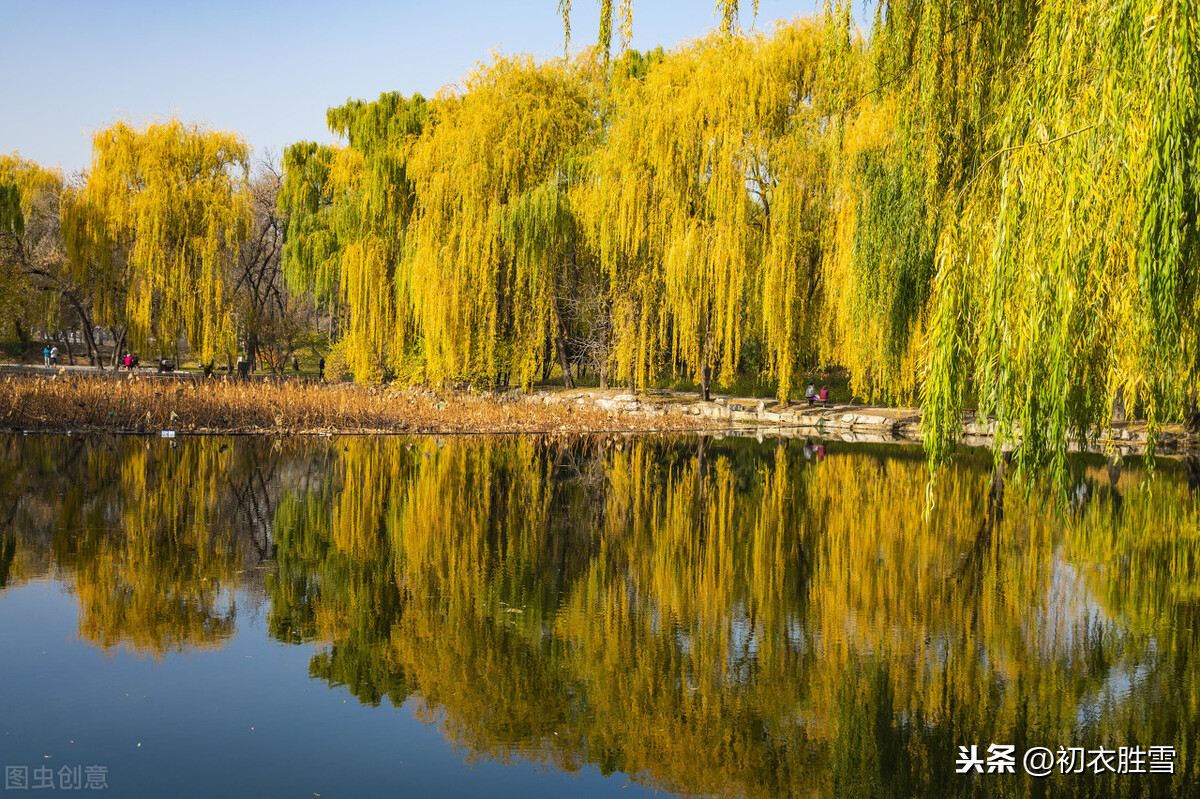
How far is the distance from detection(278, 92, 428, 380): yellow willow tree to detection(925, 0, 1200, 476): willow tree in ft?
71.9

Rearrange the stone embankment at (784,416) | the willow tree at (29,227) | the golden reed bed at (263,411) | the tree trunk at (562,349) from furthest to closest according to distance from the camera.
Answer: the willow tree at (29,227)
the tree trunk at (562,349)
the stone embankment at (784,416)
the golden reed bed at (263,411)

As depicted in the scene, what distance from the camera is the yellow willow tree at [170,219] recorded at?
28422 millimetres

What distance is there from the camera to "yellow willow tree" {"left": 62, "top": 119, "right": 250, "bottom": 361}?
93.2 ft

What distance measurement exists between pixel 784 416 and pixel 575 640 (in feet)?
63.0

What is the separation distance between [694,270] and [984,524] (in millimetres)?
11458

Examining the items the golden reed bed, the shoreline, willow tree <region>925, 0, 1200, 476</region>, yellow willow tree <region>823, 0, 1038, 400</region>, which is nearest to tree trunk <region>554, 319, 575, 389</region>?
the shoreline

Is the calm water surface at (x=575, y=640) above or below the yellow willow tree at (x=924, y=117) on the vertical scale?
below

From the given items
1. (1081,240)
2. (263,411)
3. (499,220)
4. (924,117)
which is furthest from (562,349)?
(1081,240)

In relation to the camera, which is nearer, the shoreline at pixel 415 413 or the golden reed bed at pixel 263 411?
the golden reed bed at pixel 263 411

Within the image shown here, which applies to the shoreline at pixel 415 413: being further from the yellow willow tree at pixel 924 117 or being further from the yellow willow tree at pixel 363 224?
the yellow willow tree at pixel 924 117

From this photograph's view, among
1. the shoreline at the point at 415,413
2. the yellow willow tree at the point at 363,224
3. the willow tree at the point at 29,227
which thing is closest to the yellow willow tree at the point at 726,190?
the shoreline at the point at 415,413

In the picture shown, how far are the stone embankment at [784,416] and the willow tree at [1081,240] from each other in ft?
53.3

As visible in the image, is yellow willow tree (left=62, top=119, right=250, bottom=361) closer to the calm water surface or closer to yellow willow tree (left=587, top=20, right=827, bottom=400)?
yellow willow tree (left=587, top=20, right=827, bottom=400)

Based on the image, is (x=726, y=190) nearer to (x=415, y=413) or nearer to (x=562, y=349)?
(x=562, y=349)
